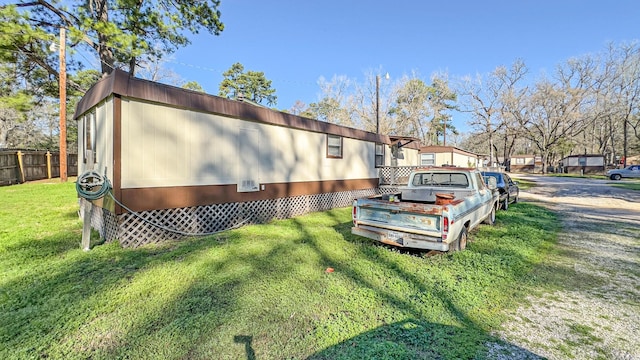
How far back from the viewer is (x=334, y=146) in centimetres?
984

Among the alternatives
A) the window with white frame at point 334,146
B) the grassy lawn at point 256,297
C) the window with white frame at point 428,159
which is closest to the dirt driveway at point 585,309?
the grassy lawn at point 256,297

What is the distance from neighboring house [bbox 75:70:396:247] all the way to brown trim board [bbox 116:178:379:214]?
0.02m

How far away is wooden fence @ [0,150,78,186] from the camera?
45.2 ft

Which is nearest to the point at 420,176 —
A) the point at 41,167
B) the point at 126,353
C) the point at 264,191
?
the point at 264,191

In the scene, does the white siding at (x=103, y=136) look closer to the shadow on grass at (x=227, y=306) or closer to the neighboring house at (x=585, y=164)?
the shadow on grass at (x=227, y=306)

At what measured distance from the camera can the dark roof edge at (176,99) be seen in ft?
15.9

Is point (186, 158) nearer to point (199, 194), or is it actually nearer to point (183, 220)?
point (199, 194)

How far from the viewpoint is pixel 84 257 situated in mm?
4570

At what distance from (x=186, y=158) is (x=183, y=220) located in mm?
1266

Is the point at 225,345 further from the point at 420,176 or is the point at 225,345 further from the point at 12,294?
the point at 420,176

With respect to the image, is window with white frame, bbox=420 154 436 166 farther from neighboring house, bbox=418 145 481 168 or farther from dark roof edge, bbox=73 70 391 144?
dark roof edge, bbox=73 70 391 144

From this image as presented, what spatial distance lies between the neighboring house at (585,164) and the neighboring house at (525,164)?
619 centimetres

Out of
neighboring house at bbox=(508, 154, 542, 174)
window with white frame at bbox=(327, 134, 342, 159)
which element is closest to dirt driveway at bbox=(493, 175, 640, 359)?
window with white frame at bbox=(327, 134, 342, 159)

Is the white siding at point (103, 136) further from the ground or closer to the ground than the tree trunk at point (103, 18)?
closer to the ground
